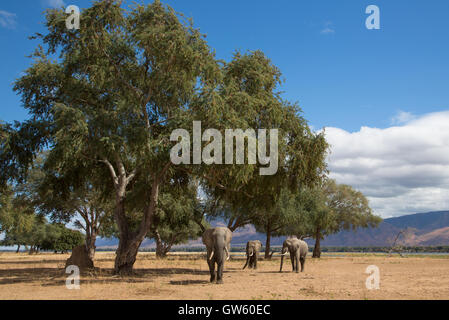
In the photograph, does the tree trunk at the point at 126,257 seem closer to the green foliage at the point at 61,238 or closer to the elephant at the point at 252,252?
the elephant at the point at 252,252

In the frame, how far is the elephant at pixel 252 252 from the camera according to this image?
2770 cm

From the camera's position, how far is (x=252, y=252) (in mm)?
28375

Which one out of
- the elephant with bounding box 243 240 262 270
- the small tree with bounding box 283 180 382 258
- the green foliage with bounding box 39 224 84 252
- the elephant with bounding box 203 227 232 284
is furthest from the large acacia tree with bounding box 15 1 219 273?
the green foliage with bounding box 39 224 84 252

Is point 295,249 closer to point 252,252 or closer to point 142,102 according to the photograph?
point 252,252

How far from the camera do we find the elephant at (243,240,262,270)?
2770 centimetres

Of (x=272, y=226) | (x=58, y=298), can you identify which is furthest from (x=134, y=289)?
(x=272, y=226)

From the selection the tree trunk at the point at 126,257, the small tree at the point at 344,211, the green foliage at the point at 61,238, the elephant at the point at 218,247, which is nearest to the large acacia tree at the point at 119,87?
the tree trunk at the point at 126,257

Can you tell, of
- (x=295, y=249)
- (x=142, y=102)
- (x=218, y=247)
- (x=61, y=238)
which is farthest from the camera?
(x=61, y=238)

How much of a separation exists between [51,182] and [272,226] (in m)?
32.5

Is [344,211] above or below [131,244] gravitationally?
above

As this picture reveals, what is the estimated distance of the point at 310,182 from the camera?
2383 cm

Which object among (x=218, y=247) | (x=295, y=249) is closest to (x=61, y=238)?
(x=295, y=249)

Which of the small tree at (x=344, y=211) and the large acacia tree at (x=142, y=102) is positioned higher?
the large acacia tree at (x=142, y=102)

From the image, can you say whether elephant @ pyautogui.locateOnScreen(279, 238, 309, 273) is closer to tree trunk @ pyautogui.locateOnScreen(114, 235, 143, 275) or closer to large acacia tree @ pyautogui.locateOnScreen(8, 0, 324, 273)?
large acacia tree @ pyautogui.locateOnScreen(8, 0, 324, 273)
